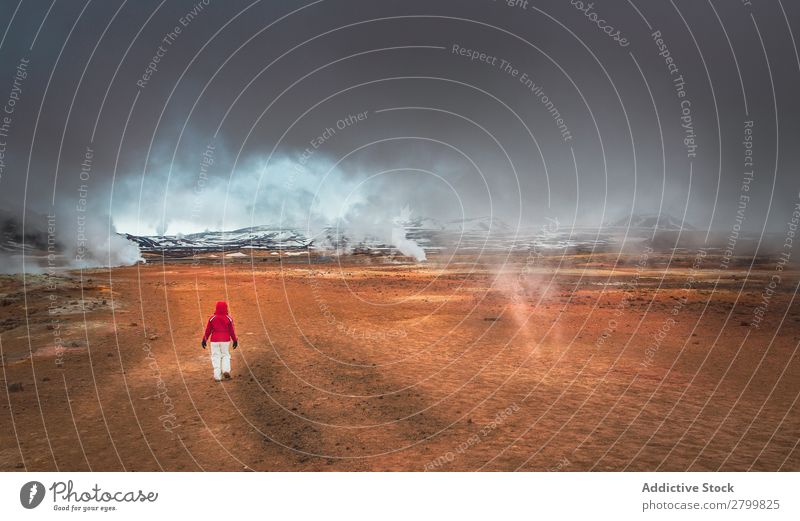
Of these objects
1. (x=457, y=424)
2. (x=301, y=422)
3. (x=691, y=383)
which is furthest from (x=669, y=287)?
(x=301, y=422)

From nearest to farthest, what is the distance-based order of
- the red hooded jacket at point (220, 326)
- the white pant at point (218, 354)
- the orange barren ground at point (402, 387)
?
1. the orange barren ground at point (402, 387)
2. the red hooded jacket at point (220, 326)
3. the white pant at point (218, 354)

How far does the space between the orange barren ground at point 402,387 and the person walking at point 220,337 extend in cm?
65

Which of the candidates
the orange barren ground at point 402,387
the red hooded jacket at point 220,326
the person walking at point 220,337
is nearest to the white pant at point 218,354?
the person walking at point 220,337

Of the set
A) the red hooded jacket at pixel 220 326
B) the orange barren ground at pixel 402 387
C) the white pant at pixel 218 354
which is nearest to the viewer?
the orange barren ground at pixel 402 387

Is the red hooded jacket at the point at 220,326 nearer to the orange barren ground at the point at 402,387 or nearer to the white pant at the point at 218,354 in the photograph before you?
the white pant at the point at 218,354

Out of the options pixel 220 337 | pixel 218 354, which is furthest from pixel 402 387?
pixel 218 354

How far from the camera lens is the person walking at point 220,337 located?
13.5 metres

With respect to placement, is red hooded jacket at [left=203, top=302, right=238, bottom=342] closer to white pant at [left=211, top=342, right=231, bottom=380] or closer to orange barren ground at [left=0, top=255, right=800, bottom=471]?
white pant at [left=211, top=342, right=231, bottom=380]

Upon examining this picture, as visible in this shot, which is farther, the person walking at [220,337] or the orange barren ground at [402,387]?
the person walking at [220,337]

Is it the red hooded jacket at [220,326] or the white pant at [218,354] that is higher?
the red hooded jacket at [220,326]

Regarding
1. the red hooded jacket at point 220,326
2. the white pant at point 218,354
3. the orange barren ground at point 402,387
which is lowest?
the orange barren ground at point 402,387

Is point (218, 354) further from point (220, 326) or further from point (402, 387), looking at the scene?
point (402, 387)
